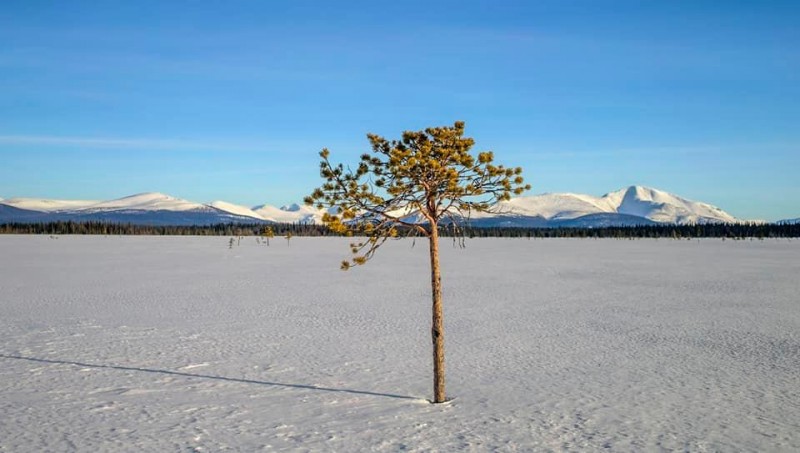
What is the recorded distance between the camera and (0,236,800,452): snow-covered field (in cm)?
1043

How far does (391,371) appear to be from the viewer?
48.5 feet

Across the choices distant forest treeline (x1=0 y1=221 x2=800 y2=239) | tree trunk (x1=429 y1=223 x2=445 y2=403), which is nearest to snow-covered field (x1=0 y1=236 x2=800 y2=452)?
tree trunk (x1=429 y1=223 x2=445 y2=403)

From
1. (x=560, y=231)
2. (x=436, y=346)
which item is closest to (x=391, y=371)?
(x=436, y=346)

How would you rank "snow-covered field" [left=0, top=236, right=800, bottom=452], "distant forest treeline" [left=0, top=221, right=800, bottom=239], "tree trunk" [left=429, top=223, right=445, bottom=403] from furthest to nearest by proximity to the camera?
"distant forest treeline" [left=0, top=221, right=800, bottom=239] < "tree trunk" [left=429, top=223, right=445, bottom=403] < "snow-covered field" [left=0, top=236, right=800, bottom=452]

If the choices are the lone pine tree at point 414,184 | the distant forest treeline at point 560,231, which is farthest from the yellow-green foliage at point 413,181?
the distant forest treeline at point 560,231

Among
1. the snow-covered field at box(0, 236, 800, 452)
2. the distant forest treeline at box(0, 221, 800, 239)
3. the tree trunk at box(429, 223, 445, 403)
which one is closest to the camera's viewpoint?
the snow-covered field at box(0, 236, 800, 452)

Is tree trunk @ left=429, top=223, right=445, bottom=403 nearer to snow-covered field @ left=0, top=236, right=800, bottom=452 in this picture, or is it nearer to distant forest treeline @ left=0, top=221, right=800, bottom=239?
snow-covered field @ left=0, top=236, right=800, bottom=452

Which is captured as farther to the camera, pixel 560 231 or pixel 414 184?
pixel 560 231

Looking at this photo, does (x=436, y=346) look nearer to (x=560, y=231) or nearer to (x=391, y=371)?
(x=391, y=371)

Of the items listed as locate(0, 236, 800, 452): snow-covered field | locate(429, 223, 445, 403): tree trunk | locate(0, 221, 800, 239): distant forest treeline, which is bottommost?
locate(0, 236, 800, 452): snow-covered field

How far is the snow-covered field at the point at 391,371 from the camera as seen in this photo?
10.4m

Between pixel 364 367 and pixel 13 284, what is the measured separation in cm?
2516

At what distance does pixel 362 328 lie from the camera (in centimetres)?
2008

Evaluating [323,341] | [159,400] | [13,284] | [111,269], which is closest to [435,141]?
[159,400]
